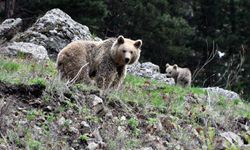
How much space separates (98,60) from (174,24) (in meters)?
19.7

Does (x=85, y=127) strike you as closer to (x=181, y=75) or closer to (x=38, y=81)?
(x=38, y=81)

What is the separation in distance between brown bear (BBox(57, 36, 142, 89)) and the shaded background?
48.5 feet

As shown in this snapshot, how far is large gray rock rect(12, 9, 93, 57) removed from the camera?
1482 cm

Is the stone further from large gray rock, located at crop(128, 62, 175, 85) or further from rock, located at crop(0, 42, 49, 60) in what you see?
large gray rock, located at crop(128, 62, 175, 85)

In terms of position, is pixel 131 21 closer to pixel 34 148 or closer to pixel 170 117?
pixel 170 117

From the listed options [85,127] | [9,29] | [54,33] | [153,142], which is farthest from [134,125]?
[9,29]

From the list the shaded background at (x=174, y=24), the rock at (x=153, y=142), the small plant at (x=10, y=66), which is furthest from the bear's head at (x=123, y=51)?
the shaded background at (x=174, y=24)

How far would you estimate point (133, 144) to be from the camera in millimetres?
6965

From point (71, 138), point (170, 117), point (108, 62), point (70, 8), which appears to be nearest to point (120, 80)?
point (108, 62)

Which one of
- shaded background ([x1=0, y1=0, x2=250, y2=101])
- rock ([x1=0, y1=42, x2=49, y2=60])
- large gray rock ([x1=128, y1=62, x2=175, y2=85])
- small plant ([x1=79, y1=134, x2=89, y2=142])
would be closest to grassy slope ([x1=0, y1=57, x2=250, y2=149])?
small plant ([x1=79, y1=134, x2=89, y2=142])

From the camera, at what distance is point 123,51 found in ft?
33.6

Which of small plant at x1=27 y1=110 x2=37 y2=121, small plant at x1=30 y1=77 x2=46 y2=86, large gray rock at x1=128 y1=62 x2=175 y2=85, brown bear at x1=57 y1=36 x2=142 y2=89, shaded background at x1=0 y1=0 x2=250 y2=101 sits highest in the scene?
small plant at x1=30 y1=77 x2=46 y2=86

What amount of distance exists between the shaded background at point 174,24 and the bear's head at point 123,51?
1465cm

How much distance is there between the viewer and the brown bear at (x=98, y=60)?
32.7ft
